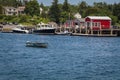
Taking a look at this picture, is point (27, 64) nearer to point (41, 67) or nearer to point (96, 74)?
point (41, 67)

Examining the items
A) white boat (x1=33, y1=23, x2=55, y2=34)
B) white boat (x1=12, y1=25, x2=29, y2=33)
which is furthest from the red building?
white boat (x1=12, y1=25, x2=29, y2=33)

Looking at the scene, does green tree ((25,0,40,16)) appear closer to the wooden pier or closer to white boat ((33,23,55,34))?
white boat ((33,23,55,34))

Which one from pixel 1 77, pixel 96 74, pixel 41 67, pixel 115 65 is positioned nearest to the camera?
pixel 1 77

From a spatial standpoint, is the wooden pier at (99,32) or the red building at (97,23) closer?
the wooden pier at (99,32)

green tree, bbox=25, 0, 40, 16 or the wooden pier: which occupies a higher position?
green tree, bbox=25, 0, 40, 16

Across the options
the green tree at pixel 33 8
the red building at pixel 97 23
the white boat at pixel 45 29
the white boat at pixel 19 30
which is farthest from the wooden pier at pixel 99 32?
the green tree at pixel 33 8

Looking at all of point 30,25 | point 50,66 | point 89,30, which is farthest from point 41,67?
point 30,25

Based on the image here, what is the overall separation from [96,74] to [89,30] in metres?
90.0

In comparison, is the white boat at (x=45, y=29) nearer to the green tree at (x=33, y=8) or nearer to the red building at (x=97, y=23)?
the red building at (x=97, y=23)

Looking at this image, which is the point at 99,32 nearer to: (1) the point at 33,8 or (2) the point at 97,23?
(2) the point at 97,23

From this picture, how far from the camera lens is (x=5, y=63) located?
54.7 m

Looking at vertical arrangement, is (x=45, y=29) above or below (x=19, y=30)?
above

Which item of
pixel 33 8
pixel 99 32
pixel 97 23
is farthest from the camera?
pixel 33 8

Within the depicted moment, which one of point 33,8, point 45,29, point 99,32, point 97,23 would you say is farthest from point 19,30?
point 99,32
